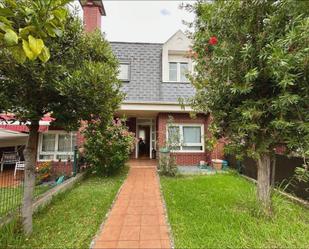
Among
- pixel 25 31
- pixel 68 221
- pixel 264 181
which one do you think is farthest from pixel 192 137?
pixel 25 31

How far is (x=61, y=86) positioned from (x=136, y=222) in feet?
11.7

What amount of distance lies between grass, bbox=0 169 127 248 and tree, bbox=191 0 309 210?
3856 mm

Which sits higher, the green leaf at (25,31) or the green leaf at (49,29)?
the green leaf at (49,29)

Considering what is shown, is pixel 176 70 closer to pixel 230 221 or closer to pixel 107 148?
pixel 107 148

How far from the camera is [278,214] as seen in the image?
17.9 feet

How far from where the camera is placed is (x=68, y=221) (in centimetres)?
524

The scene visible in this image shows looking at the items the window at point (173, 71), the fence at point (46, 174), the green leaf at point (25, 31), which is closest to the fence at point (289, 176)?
the green leaf at point (25, 31)

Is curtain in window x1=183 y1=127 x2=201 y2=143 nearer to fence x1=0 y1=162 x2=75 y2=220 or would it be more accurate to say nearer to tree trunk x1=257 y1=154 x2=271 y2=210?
fence x1=0 y1=162 x2=75 y2=220

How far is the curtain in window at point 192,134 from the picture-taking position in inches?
554

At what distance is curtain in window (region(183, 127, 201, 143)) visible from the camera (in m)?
14.1

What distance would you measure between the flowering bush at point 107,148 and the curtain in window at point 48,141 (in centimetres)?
404

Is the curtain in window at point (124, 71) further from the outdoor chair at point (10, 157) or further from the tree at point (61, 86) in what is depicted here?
the tree at point (61, 86)

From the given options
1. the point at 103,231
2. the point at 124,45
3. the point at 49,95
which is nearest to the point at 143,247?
the point at 103,231

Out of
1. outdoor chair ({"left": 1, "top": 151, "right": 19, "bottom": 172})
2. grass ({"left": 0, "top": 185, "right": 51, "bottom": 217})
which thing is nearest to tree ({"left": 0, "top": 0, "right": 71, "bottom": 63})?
grass ({"left": 0, "top": 185, "right": 51, "bottom": 217})
